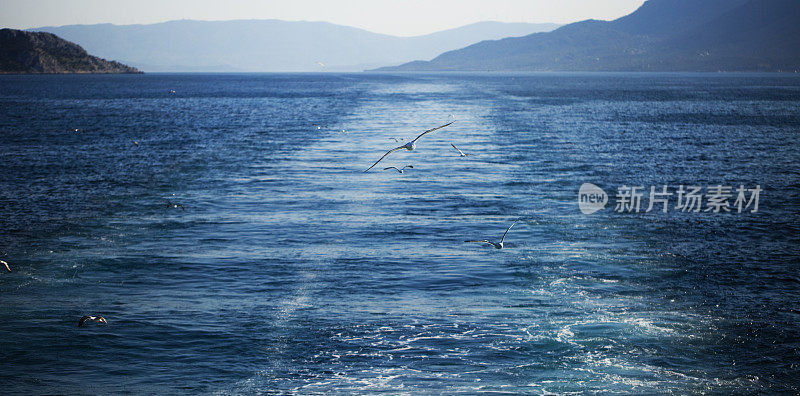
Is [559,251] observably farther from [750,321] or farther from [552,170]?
[552,170]

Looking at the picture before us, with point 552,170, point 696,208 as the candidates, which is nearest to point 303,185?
point 552,170

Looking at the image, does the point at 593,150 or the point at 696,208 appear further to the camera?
the point at 593,150

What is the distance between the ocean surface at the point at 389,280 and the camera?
15714 mm

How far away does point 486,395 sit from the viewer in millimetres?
14547

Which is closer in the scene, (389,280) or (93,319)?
(93,319)

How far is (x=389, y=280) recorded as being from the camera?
2162cm

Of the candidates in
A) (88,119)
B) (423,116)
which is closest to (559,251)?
(423,116)

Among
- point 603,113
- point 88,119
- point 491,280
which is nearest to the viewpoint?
point 491,280

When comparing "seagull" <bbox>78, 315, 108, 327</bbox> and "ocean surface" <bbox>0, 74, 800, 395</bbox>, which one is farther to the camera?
"seagull" <bbox>78, 315, 108, 327</bbox>

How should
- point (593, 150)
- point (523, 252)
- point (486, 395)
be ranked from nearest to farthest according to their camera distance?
point (486, 395)
point (523, 252)
point (593, 150)

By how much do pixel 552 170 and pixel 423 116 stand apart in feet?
161

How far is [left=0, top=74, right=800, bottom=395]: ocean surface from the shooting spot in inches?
619

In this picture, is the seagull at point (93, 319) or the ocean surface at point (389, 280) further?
the seagull at point (93, 319)

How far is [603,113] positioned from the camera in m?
100
